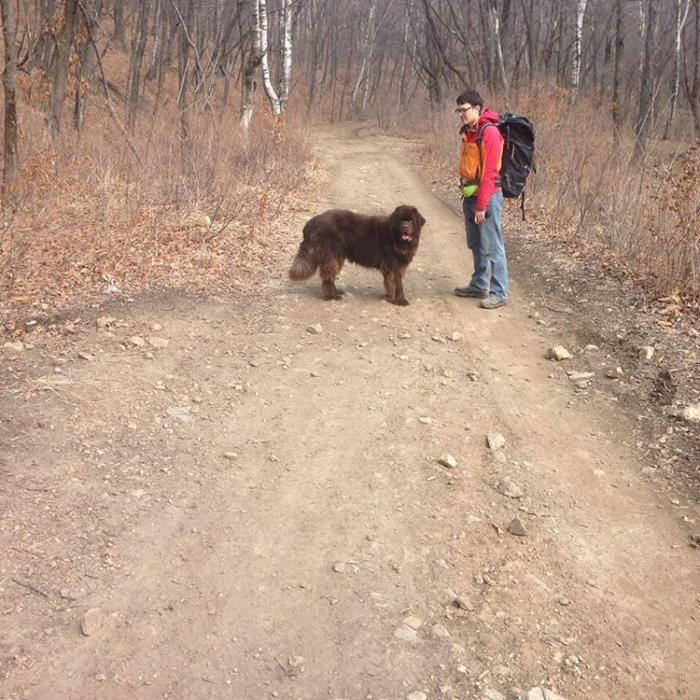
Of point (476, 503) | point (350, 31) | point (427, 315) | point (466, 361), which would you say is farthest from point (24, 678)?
point (350, 31)

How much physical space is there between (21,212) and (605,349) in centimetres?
679

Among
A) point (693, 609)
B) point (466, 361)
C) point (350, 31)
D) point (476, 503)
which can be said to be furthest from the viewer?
point (350, 31)

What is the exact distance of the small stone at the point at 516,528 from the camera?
3.77 m

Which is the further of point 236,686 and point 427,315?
point 427,315

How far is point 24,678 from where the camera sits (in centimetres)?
270

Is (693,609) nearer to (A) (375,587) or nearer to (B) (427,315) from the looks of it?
(A) (375,587)

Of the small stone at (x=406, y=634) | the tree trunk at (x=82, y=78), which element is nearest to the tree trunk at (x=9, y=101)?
the tree trunk at (x=82, y=78)

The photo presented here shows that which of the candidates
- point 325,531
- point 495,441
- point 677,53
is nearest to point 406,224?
point 495,441

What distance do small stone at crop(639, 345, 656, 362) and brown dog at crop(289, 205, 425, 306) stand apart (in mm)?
2411

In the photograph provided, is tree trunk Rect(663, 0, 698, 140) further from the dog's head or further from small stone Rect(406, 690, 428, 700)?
small stone Rect(406, 690, 428, 700)

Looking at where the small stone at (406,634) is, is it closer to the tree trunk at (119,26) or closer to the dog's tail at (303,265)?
the dog's tail at (303,265)

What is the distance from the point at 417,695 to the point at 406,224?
466 cm

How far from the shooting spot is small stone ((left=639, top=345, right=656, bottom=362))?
5.80m

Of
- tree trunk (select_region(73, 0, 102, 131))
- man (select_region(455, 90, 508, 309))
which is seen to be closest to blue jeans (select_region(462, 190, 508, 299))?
man (select_region(455, 90, 508, 309))
